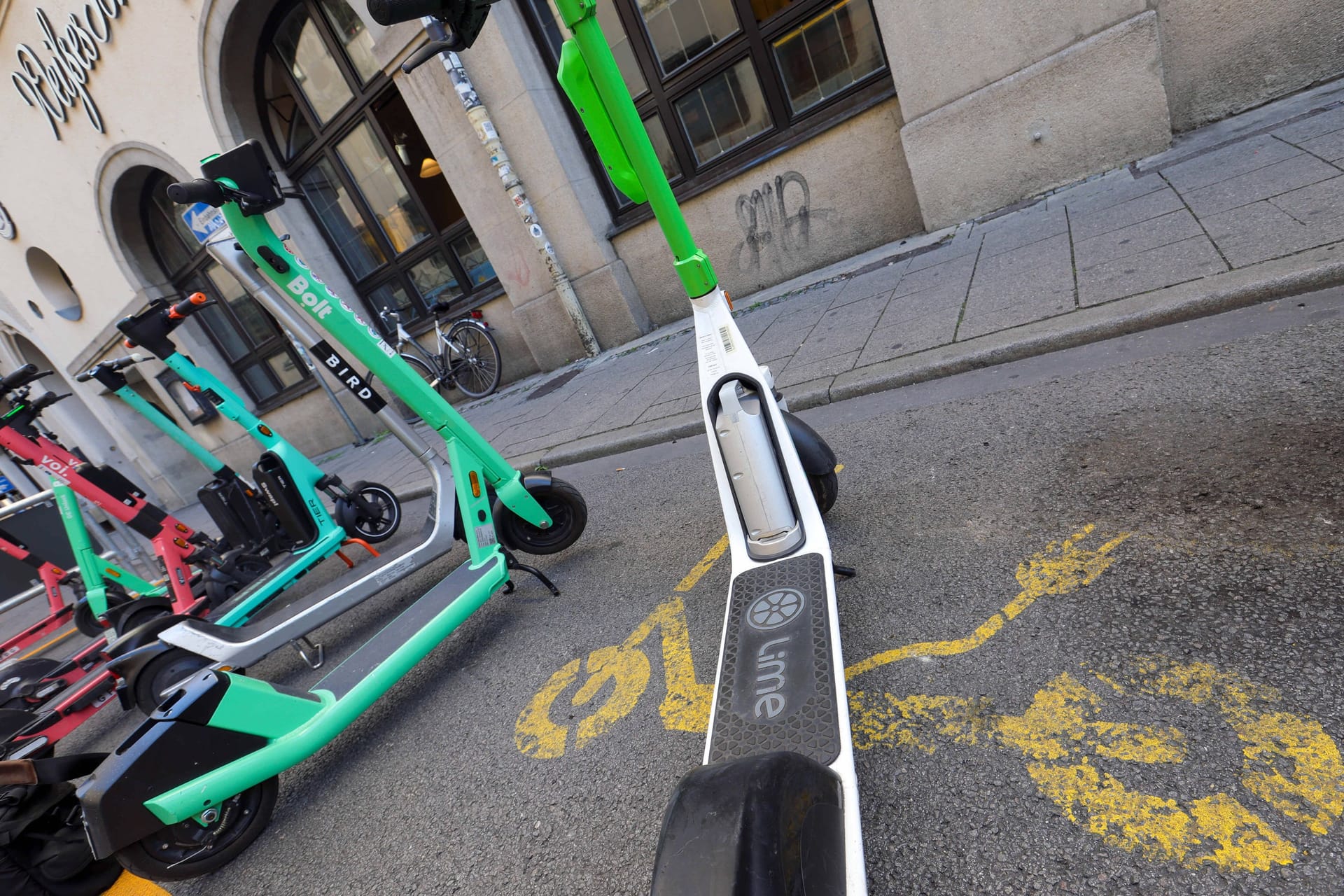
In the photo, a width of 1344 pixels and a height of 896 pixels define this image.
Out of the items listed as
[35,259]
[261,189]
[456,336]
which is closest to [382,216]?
[456,336]

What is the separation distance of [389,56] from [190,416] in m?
9.53

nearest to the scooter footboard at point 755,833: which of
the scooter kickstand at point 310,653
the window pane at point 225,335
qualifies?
the scooter kickstand at point 310,653

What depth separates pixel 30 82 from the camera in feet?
34.5

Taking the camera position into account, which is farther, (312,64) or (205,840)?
(312,64)

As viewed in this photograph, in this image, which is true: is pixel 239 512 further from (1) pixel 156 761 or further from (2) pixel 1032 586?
(2) pixel 1032 586

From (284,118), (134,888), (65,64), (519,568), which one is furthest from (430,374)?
(65,64)

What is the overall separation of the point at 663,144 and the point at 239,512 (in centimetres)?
581

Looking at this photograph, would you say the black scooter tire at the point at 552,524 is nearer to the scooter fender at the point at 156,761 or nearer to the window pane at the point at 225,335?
the scooter fender at the point at 156,761

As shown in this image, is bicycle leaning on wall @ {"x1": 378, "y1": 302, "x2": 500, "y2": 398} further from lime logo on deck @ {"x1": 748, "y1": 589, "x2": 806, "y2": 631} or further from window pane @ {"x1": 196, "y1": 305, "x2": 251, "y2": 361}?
lime logo on deck @ {"x1": 748, "y1": 589, "x2": 806, "y2": 631}

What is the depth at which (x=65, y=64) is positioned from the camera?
9844 mm

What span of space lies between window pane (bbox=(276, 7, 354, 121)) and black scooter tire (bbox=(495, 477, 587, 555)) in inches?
332

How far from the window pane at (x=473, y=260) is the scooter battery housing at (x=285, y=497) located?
16.8 feet

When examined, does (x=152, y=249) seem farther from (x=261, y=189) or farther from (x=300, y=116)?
(x=261, y=189)

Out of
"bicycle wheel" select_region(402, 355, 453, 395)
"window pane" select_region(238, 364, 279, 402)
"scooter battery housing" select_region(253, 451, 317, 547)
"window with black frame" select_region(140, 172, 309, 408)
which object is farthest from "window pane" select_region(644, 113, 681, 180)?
"window pane" select_region(238, 364, 279, 402)
